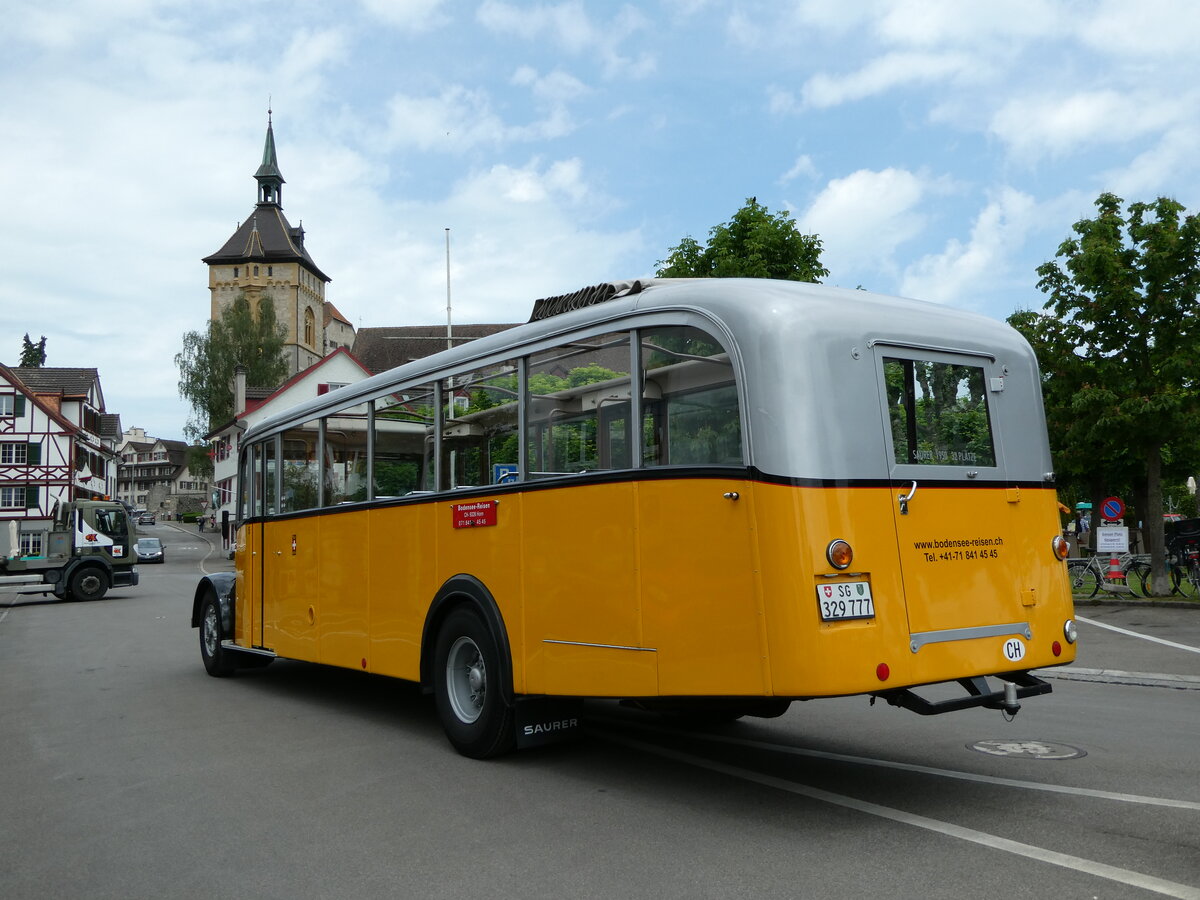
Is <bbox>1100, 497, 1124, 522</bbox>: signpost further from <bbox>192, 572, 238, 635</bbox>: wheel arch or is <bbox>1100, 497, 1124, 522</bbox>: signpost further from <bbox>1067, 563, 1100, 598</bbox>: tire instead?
<bbox>192, 572, 238, 635</bbox>: wheel arch

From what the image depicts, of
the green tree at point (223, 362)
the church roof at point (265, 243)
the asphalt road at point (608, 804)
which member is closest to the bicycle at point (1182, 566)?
the asphalt road at point (608, 804)

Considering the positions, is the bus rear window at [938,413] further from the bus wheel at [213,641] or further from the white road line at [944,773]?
the bus wheel at [213,641]

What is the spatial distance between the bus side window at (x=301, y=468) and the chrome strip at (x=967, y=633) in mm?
6053

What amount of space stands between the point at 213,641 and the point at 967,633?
29.7 ft

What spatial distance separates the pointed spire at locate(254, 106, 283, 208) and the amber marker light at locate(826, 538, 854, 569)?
11405cm

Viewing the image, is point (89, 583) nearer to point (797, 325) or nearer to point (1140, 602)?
point (1140, 602)

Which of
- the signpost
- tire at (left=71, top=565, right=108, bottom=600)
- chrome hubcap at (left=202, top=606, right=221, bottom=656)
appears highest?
the signpost

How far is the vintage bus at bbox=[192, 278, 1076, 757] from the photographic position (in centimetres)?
539

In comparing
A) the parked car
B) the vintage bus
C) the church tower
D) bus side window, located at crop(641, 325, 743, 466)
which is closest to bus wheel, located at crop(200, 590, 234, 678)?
the vintage bus

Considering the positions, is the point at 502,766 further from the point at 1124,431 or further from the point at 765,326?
the point at 1124,431

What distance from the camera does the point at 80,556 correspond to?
30.3m

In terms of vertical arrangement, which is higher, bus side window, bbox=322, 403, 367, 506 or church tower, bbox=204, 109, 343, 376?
church tower, bbox=204, 109, 343, 376

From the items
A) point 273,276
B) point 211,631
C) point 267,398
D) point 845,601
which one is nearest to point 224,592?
point 211,631

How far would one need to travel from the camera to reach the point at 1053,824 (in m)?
5.30
